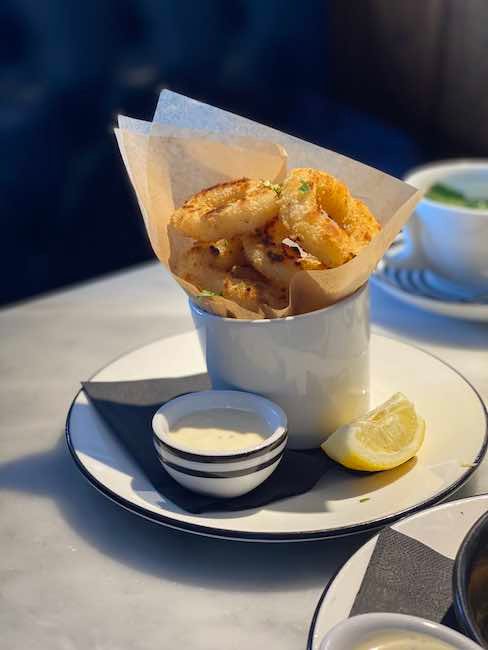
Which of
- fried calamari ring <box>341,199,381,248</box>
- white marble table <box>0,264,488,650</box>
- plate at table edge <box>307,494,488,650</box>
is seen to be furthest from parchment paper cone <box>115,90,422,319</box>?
plate at table edge <box>307,494,488,650</box>

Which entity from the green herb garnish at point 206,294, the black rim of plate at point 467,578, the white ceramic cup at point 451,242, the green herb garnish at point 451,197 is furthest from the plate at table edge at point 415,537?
the green herb garnish at point 451,197

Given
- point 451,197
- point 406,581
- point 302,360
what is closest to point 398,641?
point 406,581

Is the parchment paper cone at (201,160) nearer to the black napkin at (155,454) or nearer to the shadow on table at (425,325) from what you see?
the black napkin at (155,454)

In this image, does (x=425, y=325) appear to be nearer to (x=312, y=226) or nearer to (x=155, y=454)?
(x=312, y=226)

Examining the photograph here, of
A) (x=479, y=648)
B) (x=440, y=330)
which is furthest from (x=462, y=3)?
(x=479, y=648)

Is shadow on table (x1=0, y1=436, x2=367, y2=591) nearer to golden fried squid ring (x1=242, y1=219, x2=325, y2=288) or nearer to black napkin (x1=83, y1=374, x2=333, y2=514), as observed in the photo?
black napkin (x1=83, y1=374, x2=333, y2=514)
